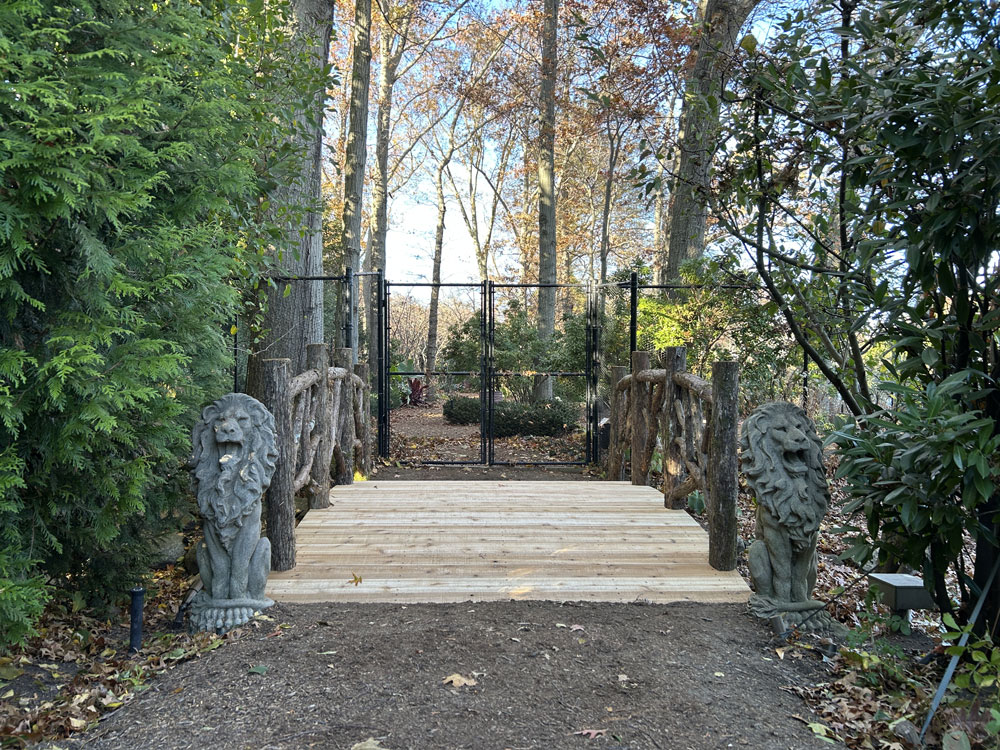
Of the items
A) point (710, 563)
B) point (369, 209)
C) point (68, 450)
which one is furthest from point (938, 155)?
point (369, 209)

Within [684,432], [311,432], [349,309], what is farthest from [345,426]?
[684,432]

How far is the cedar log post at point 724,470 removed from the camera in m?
4.32

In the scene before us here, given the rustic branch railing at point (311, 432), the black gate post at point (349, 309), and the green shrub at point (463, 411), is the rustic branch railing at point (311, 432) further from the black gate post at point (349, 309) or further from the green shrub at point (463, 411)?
the green shrub at point (463, 411)

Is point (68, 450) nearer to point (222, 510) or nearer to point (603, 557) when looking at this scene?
point (222, 510)

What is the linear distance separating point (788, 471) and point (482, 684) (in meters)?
1.91

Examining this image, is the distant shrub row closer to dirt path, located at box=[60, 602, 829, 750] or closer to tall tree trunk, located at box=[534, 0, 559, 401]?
tall tree trunk, located at box=[534, 0, 559, 401]

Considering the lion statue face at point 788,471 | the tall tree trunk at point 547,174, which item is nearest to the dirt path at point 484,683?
the lion statue face at point 788,471

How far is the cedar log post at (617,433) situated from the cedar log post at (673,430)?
1.43 m

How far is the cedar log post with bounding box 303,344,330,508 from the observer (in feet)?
18.2

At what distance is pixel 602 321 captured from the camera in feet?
35.3

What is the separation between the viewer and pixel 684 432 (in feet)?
18.9

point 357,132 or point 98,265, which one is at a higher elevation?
point 357,132

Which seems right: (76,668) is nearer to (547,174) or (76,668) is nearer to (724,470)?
(724,470)

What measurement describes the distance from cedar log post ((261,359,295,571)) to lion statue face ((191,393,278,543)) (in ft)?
1.90
